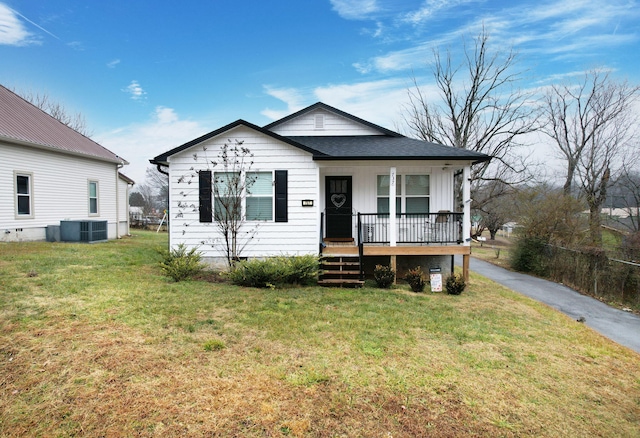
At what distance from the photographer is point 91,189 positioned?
1495 cm

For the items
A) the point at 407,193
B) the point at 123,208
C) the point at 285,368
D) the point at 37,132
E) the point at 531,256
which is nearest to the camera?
the point at 285,368

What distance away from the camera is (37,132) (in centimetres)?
1266

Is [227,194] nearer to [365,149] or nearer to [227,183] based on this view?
[227,183]

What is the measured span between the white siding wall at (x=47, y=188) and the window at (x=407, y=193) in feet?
39.8

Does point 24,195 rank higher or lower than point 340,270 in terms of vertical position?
higher

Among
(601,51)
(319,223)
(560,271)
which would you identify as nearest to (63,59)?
(319,223)

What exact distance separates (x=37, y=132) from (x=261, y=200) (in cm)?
1007

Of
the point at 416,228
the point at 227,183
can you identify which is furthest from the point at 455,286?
the point at 227,183

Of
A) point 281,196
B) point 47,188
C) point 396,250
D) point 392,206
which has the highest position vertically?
point 47,188

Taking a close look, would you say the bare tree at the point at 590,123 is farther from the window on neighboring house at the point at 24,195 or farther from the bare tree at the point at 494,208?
the window on neighboring house at the point at 24,195

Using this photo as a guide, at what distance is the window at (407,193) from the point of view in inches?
401

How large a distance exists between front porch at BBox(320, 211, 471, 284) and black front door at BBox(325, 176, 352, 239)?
0.15 m

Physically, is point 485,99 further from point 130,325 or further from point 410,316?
point 130,325

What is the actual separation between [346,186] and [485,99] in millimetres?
18537
